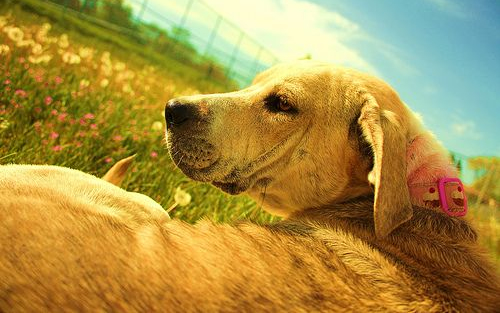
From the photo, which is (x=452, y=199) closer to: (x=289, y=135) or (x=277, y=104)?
(x=289, y=135)

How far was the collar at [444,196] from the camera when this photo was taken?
248cm

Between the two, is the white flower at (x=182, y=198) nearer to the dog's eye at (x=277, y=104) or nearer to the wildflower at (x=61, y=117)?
the dog's eye at (x=277, y=104)

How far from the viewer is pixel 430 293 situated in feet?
5.44

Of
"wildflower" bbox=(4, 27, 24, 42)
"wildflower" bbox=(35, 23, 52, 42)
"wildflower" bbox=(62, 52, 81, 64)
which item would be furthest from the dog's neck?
"wildflower" bbox=(35, 23, 52, 42)

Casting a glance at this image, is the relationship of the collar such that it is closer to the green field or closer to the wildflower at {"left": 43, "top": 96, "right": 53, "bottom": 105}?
the green field

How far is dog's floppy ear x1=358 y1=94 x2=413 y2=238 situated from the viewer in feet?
7.09

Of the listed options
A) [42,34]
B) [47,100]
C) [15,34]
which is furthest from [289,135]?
[42,34]

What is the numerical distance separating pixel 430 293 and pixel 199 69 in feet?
109

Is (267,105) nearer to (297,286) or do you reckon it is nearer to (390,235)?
(390,235)

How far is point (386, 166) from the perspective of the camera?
234 centimetres

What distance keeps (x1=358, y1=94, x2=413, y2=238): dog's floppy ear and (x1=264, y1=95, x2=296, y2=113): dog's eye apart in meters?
0.51

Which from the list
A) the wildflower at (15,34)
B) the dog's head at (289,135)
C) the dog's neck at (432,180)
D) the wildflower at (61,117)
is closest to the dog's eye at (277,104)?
the dog's head at (289,135)

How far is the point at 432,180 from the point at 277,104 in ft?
3.79

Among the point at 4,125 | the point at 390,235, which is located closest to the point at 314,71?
the point at 390,235
